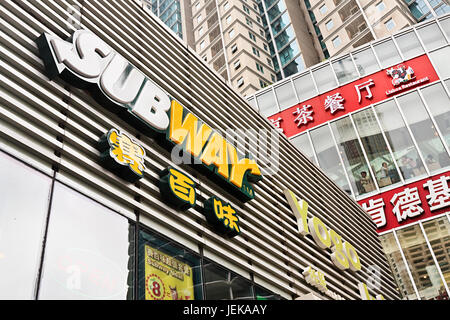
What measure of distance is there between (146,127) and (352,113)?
22366mm

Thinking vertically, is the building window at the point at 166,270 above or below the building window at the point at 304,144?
below

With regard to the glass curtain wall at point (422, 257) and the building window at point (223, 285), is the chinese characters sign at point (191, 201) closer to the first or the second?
the building window at point (223, 285)

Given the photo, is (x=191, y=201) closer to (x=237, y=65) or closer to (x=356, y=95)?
(x=356, y=95)

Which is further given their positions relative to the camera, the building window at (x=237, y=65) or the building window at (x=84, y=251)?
the building window at (x=237, y=65)

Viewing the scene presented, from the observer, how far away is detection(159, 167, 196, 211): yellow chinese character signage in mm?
7609

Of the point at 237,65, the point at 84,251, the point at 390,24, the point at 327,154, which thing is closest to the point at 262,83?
the point at 237,65

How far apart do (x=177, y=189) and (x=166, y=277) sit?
1.57 metres

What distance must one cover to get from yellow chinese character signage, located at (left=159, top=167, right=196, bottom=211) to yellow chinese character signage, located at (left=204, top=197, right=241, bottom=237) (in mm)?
534

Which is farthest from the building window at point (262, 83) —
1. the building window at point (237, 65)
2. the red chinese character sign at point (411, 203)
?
the red chinese character sign at point (411, 203)

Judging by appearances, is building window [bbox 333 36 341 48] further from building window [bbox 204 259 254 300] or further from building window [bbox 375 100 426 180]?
building window [bbox 204 259 254 300]

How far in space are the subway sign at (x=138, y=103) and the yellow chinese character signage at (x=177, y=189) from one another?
1.96ft

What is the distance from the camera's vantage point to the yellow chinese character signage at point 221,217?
8484 millimetres

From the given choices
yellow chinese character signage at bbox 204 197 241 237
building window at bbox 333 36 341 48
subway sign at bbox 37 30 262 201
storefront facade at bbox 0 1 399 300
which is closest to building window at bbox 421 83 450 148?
storefront facade at bbox 0 1 399 300
